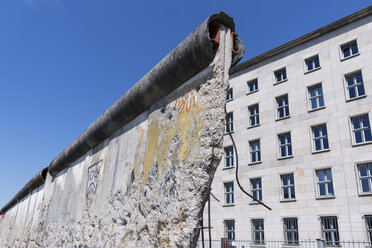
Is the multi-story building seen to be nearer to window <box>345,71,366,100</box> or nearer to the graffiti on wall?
window <box>345,71,366,100</box>

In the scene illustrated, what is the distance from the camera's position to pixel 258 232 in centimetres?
2123

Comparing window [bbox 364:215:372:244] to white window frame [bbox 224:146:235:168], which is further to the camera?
white window frame [bbox 224:146:235:168]

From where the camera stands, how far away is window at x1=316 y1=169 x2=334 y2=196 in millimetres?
18641

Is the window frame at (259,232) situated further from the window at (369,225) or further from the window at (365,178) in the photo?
the window at (365,178)

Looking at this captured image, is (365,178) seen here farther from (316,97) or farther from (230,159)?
(230,159)

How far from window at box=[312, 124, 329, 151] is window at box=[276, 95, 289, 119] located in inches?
99.3

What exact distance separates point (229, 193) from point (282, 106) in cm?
758

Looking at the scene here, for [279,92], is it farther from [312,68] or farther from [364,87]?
[364,87]

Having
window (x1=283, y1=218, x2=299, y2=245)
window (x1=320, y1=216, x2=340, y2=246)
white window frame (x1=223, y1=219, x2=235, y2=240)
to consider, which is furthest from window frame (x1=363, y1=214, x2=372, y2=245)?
white window frame (x1=223, y1=219, x2=235, y2=240)

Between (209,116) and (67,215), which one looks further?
(67,215)

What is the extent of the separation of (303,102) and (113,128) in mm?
18929

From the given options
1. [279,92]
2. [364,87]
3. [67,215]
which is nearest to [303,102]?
[279,92]

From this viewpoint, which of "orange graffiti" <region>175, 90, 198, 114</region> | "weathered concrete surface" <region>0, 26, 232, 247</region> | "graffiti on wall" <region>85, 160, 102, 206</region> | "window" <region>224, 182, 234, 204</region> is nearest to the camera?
"weathered concrete surface" <region>0, 26, 232, 247</region>

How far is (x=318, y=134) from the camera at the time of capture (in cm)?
2008
